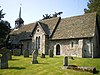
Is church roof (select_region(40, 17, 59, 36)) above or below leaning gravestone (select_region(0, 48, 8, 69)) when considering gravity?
above

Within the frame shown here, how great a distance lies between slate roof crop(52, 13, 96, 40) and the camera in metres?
32.0

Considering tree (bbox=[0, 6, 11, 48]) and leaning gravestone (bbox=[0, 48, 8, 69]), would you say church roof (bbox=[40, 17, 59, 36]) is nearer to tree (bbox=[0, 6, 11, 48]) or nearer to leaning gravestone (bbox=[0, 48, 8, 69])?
tree (bbox=[0, 6, 11, 48])

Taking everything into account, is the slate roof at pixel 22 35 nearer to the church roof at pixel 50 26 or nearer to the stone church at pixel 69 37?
the stone church at pixel 69 37

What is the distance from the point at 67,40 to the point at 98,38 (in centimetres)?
567

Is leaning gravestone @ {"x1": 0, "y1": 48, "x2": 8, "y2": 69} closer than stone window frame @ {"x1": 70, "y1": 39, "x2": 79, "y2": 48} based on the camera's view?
Yes

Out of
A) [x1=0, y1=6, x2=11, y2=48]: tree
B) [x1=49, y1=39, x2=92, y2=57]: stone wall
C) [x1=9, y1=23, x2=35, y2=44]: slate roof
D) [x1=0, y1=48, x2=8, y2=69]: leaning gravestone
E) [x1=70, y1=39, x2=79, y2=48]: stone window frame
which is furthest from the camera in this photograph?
[x1=0, y1=6, x2=11, y2=48]: tree

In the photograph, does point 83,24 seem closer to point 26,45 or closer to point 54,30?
point 54,30

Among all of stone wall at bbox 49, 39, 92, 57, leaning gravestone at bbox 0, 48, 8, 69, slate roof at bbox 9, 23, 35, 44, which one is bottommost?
leaning gravestone at bbox 0, 48, 8, 69

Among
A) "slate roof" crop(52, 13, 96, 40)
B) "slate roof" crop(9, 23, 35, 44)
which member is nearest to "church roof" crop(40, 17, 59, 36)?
"slate roof" crop(52, 13, 96, 40)

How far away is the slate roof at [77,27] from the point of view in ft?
105

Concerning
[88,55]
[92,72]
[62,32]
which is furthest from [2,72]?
[62,32]

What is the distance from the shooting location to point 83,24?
34062 mm

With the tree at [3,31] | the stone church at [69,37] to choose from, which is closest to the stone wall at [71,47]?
the stone church at [69,37]

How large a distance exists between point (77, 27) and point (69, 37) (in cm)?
266
